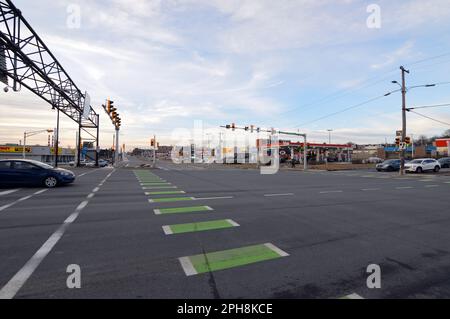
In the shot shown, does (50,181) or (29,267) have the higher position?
(50,181)

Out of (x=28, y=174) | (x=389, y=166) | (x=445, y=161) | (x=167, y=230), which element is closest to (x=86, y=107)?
(x=28, y=174)

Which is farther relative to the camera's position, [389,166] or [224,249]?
[389,166]

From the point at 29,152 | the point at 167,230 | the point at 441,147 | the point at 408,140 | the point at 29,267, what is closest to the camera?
the point at 29,267

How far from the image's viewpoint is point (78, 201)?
30.5 feet

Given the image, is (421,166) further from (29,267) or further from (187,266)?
(29,267)

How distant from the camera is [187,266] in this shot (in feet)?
12.7

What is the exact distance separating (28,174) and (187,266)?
12923 millimetres

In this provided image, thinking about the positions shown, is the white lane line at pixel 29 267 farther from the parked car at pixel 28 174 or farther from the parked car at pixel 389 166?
the parked car at pixel 389 166

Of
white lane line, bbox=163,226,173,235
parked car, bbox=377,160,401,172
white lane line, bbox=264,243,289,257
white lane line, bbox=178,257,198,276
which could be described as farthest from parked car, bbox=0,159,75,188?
parked car, bbox=377,160,401,172

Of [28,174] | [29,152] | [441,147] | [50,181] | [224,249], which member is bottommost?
[224,249]

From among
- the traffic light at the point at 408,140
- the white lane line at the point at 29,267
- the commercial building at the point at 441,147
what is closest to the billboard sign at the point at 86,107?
the white lane line at the point at 29,267
